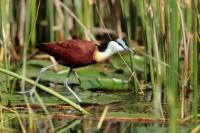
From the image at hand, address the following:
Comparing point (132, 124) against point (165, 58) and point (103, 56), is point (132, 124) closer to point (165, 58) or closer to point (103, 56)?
point (165, 58)

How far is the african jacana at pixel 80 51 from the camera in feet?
20.8

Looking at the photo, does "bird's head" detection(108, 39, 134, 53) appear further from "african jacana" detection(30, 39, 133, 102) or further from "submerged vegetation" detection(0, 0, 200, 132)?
"submerged vegetation" detection(0, 0, 200, 132)

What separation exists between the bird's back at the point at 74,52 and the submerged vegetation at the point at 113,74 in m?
0.29

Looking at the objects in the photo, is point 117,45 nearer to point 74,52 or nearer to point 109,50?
point 109,50

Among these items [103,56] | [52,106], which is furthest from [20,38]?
[52,106]

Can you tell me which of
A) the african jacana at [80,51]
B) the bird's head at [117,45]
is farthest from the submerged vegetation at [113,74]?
the african jacana at [80,51]

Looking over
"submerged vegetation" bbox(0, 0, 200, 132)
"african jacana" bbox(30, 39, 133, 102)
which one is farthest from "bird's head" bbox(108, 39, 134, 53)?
"submerged vegetation" bbox(0, 0, 200, 132)

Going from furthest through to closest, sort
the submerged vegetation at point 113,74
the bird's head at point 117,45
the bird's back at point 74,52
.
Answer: the bird's head at point 117,45 < the bird's back at point 74,52 < the submerged vegetation at point 113,74

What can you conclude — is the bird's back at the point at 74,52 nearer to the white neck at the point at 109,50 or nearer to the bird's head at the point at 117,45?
the white neck at the point at 109,50

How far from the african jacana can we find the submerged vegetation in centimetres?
21

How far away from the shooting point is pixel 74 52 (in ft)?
20.8

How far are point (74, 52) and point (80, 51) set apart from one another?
0.20 feet

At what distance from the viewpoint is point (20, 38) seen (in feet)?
28.6

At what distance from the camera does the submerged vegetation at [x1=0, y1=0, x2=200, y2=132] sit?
4582 millimetres
